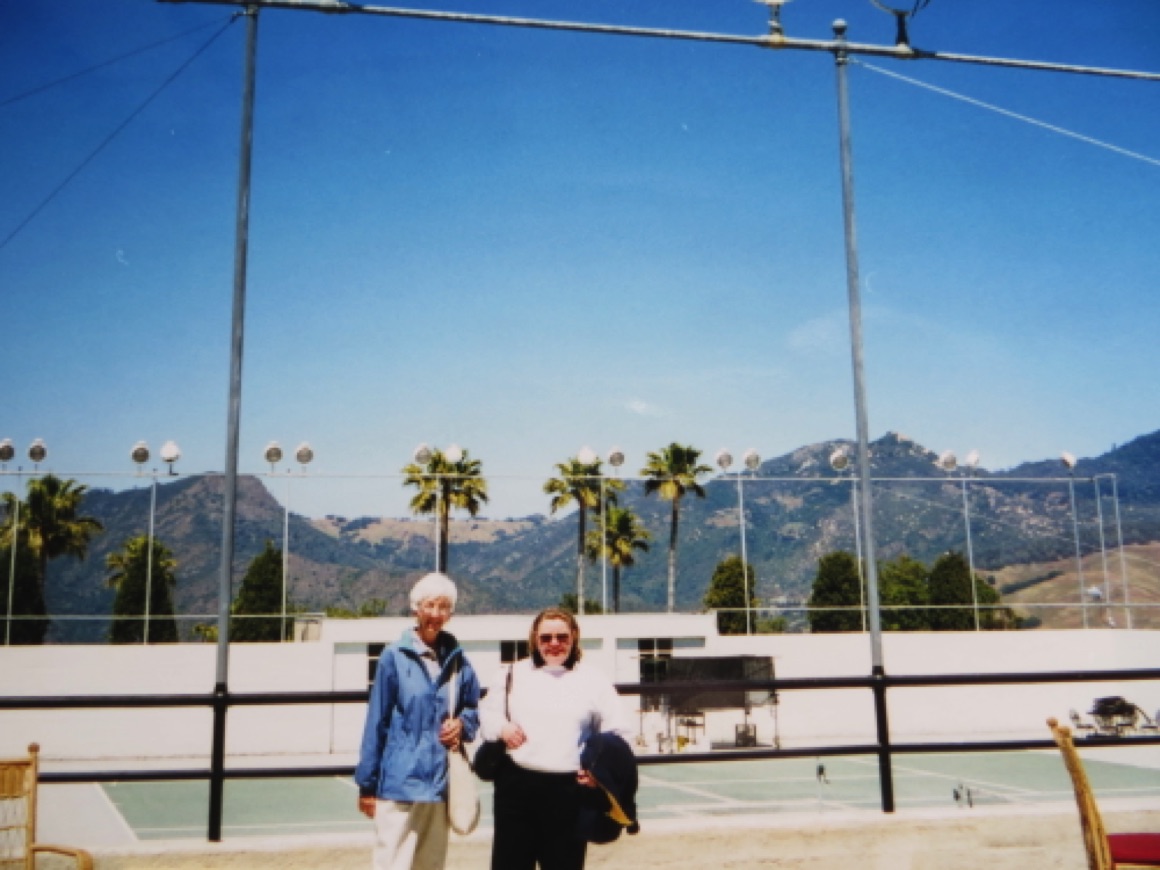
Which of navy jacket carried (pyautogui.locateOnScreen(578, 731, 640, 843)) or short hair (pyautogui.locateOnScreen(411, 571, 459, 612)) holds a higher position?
short hair (pyautogui.locateOnScreen(411, 571, 459, 612))

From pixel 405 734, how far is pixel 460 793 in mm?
330

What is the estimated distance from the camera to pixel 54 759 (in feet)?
88.6

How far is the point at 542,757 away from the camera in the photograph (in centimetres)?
396

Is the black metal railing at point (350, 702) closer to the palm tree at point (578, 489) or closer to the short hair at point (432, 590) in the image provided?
the short hair at point (432, 590)

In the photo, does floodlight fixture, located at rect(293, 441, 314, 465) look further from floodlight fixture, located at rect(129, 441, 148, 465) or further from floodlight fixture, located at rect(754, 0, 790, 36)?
floodlight fixture, located at rect(754, 0, 790, 36)

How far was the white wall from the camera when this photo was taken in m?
27.9

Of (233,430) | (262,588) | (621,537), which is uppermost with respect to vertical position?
(621,537)

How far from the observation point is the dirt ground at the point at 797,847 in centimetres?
502

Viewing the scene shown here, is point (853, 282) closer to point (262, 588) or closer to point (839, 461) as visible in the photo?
point (839, 461)

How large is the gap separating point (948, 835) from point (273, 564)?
50.6 metres

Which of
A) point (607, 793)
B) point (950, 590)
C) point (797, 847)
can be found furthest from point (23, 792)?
point (950, 590)

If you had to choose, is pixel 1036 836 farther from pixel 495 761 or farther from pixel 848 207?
pixel 848 207

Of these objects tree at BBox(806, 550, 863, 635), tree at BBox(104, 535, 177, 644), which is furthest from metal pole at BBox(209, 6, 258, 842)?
tree at BBox(806, 550, 863, 635)

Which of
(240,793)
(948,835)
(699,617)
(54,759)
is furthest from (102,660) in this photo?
(948,835)
